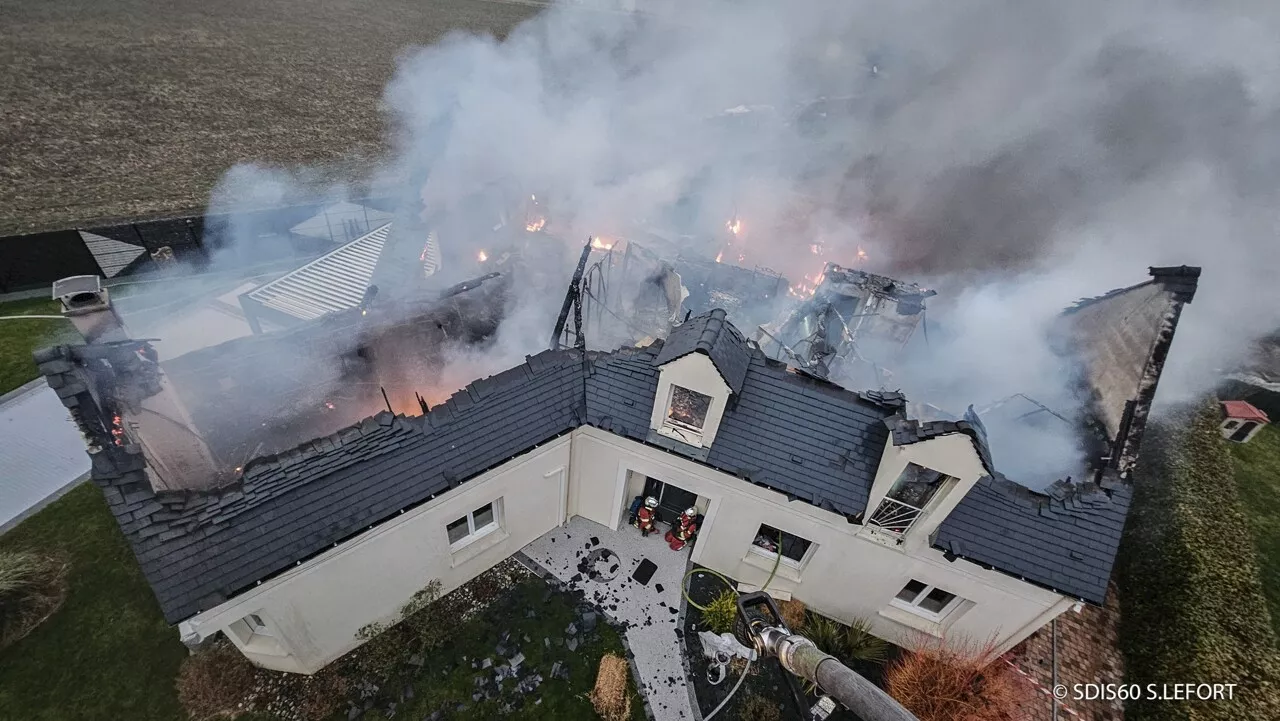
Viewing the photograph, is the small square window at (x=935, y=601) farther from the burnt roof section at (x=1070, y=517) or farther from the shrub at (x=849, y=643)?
the burnt roof section at (x=1070, y=517)

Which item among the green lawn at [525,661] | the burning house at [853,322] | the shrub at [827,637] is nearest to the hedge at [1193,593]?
the shrub at [827,637]

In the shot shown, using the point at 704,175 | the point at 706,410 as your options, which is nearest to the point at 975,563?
the point at 706,410

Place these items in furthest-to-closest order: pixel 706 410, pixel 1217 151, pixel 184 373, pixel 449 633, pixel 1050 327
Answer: pixel 1217 151 < pixel 1050 327 < pixel 184 373 < pixel 449 633 < pixel 706 410

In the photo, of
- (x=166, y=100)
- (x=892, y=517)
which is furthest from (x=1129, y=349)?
(x=166, y=100)

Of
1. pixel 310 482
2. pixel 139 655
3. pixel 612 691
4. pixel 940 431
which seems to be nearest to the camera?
pixel 940 431

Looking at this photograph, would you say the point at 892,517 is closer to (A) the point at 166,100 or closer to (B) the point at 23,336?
(B) the point at 23,336

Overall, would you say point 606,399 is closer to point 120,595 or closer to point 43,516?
point 120,595
